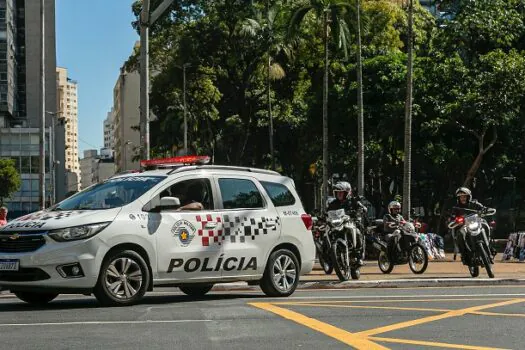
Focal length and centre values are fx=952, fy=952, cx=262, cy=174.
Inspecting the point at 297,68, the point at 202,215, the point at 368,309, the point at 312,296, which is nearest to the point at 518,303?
the point at 368,309

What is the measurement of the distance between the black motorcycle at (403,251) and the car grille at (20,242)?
9.48 m

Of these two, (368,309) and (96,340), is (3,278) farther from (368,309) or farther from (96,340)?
(368,309)

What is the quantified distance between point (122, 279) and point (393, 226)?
971cm

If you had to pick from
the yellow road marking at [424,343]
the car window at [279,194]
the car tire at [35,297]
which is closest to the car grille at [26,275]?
A: the car tire at [35,297]

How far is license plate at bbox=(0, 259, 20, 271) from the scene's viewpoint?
11.2 m

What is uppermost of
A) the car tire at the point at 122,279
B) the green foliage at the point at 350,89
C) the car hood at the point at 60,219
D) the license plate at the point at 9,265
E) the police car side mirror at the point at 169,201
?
the green foliage at the point at 350,89

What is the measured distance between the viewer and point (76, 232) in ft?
36.7

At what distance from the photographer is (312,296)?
13.5 m

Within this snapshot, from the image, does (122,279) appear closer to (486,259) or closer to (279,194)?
(279,194)

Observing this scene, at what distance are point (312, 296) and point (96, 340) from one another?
5510mm

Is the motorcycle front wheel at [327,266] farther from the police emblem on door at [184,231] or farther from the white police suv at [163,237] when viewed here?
the police emblem on door at [184,231]

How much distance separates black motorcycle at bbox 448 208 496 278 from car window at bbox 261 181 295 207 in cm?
453

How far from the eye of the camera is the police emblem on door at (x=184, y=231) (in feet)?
40.0

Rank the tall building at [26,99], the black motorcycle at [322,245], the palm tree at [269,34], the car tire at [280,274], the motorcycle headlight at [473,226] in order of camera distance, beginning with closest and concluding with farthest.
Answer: the car tire at [280,274]
the motorcycle headlight at [473,226]
the black motorcycle at [322,245]
the palm tree at [269,34]
the tall building at [26,99]
